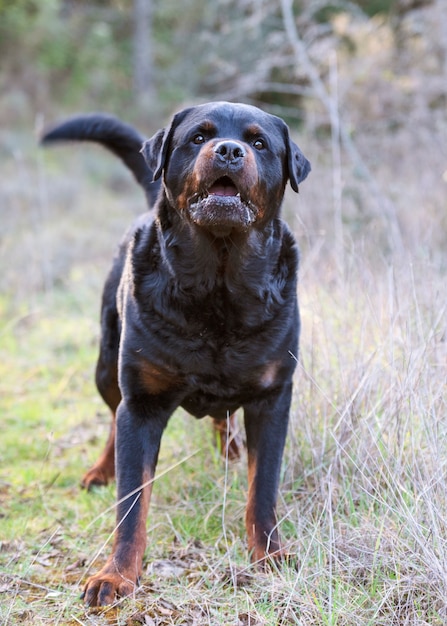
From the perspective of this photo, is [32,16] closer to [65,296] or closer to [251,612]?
[65,296]

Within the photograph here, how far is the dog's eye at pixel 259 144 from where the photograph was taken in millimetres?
2807

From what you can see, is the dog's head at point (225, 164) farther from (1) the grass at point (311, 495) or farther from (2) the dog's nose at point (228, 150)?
(1) the grass at point (311, 495)

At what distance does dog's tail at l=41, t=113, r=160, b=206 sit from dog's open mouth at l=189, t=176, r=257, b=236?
1.12 metres

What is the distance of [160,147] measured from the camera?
9.57ft

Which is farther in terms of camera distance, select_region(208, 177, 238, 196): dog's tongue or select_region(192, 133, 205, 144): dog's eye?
select_region(192, 133, 205, 144): dog's eye

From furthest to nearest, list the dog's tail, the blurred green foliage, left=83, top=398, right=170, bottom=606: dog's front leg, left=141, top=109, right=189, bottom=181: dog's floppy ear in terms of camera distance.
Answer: the blurred green foliage
the dog's tail
left=141, top=109, right=189, bottom=181: dog's floppy ear
left=83, top=398, right=170, bottom=606: dog's front leg

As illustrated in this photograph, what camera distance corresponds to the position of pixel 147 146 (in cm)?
301

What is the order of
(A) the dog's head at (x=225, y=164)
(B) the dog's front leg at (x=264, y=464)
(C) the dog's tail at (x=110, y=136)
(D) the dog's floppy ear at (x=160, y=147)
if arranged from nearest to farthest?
(A) the dog's head at (x=225, y=164)
(B) the dog's front leg at (x=264, y=464)
(D) the dog's floppy ear at (x=160, y=147)
(C) the dog's tail at (x=110, y=136)

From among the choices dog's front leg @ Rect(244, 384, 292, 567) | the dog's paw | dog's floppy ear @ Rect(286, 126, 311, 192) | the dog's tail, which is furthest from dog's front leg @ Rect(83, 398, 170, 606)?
the dog's tail

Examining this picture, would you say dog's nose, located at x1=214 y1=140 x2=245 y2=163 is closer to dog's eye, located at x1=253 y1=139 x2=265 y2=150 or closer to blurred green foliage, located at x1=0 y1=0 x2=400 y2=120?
dog's eye, located at x1=253 y1=139 x2=265 y2=150

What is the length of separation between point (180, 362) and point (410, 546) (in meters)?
0.98

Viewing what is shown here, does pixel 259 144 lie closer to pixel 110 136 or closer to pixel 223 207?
pixel 223 207

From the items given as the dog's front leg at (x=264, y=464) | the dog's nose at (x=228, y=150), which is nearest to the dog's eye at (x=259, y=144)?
the dog's nose at (x=228, y=150)

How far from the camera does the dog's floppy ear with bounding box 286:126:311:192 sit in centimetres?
293
